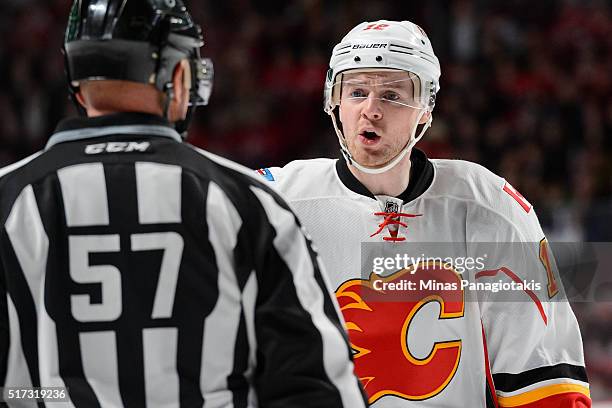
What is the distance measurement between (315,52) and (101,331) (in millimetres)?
6495

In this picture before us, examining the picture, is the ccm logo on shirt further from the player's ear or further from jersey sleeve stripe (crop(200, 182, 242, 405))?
the player's ear

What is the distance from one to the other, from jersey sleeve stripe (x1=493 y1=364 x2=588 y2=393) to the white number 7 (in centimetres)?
124

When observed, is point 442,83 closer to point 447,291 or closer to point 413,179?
point 413,179

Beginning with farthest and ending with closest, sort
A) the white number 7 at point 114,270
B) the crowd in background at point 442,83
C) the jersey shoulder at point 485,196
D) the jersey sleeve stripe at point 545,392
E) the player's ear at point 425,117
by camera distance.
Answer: the crowd in background at point 442,83 < the player's ear at point 425,117 < the jersey shoulder at point 485,196 < the jersey sleeve stripe at point 545,392 < the white number 7 at point 114,270

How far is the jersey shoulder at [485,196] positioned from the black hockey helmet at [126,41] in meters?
1.12

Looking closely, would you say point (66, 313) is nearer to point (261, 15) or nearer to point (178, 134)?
point (178, 134)

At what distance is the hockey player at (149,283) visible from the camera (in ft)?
5.21

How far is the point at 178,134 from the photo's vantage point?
5.57 ft

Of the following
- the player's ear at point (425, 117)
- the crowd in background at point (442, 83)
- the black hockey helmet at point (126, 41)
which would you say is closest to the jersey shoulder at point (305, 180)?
the player's ear at point (425, 117)

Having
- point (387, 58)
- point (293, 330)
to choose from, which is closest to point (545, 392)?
point (387, 58)

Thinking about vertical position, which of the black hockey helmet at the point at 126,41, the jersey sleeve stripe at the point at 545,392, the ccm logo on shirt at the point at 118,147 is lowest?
the jersey sleeve stripe at the point at 545,392

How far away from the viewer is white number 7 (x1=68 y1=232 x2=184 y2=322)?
5.19 feet

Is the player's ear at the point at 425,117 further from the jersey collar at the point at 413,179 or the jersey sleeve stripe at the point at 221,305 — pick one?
the jersey sleeve stripe at the point at 221,305

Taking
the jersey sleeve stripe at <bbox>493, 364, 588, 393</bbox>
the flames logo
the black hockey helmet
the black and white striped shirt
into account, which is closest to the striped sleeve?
the black and white striped shirt
